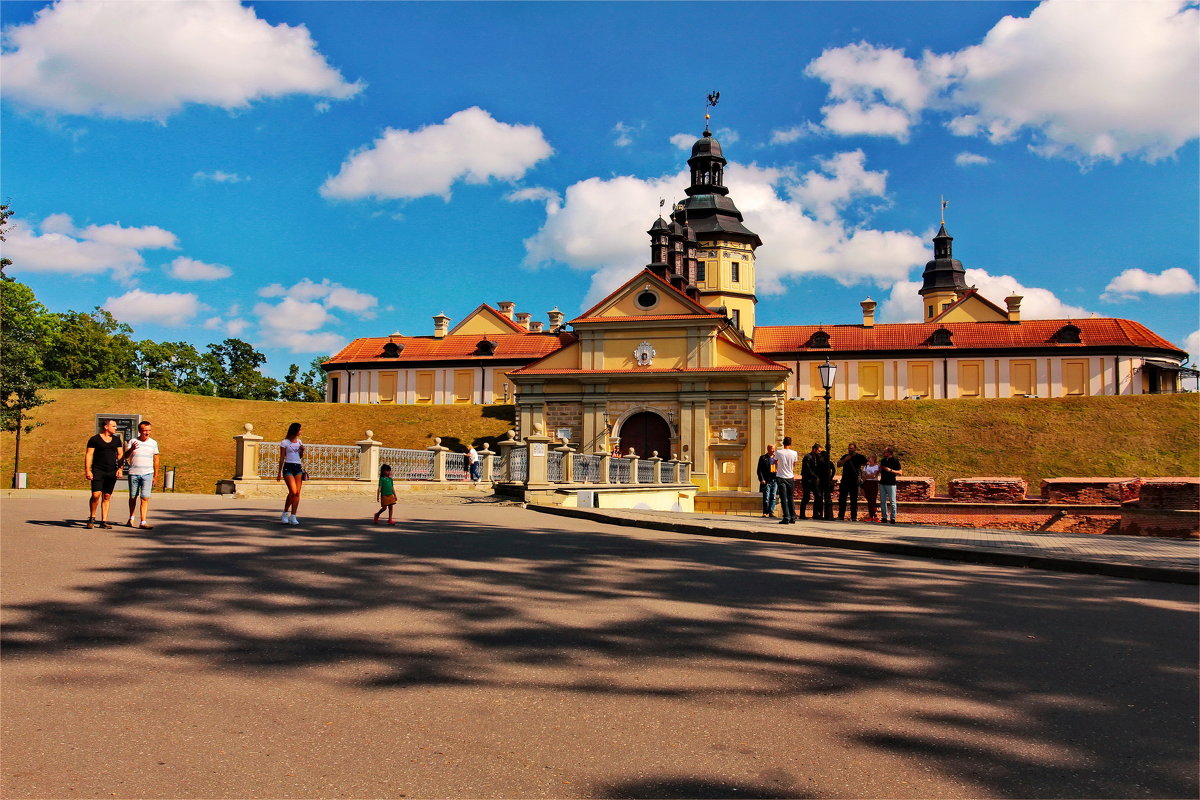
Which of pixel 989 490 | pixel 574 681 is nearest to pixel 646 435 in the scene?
pixel 989 490

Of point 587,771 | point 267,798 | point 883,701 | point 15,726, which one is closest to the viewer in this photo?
point 267,798

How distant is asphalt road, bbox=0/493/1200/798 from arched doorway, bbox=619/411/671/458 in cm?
3435

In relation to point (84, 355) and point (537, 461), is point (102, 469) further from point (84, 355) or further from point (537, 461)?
point (84, 355)

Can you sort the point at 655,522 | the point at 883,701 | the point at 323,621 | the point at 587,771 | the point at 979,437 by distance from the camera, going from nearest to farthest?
1. the point at 587,771
2. the point at 883,701
3. the point at 323,621
4. the point at 655,522
5. the point at 979,437

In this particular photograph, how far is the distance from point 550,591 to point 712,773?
3.88m

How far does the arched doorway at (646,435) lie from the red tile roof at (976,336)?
2489 centimetres

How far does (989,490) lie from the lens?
24656 millimetres

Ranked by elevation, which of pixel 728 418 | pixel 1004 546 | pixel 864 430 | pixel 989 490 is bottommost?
pixel 1004 546

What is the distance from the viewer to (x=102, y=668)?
503cm

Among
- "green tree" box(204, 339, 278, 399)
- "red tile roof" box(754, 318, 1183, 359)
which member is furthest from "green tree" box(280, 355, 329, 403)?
"red tile roof" box(754, 318, 1183, 359)

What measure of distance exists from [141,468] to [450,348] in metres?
56.8

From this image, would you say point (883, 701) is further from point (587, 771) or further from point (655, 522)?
point (655, 522)

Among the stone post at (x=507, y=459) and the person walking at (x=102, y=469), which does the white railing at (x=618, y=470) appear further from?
the person walking at (x=102, y=469)

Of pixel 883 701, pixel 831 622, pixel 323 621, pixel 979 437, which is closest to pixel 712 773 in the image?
pixel 883 701
